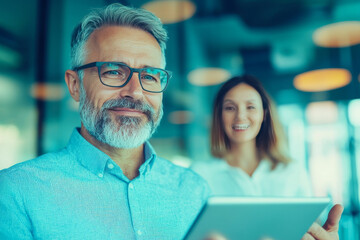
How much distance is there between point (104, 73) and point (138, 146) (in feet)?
1.13

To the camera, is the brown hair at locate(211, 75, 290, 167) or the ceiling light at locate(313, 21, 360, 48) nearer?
the brown hair at locate(211, 75, 290, 167)

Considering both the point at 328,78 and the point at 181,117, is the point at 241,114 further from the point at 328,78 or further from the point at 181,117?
the point at 328,78

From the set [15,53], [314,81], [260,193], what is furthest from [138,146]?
[314,81]

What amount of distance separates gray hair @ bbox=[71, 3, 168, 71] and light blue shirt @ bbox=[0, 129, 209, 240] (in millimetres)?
345

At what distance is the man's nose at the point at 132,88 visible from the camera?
4.45ft

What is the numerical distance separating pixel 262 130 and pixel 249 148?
107mm

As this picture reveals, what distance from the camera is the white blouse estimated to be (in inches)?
62.8

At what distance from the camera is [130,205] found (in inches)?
51.2

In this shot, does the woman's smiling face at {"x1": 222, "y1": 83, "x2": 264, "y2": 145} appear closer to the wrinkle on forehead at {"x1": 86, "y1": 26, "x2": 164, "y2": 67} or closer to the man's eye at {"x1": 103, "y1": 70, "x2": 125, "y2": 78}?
the wrinkle on forehead at {"x1": 86, "y1": 26, "x2": 164, "y2": 67}

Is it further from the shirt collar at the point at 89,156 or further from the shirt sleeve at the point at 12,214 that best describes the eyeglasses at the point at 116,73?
the shirt sleeve at the point at 12,214

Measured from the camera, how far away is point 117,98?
4.47 ft

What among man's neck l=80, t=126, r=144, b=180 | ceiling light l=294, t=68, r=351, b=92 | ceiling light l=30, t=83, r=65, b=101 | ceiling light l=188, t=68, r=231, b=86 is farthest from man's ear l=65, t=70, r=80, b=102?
ceiling light l=294, t=68, r=351, b=92

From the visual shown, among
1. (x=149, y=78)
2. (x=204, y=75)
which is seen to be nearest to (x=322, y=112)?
(x=204, y=75)

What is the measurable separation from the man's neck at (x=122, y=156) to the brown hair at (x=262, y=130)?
0.43 metres
